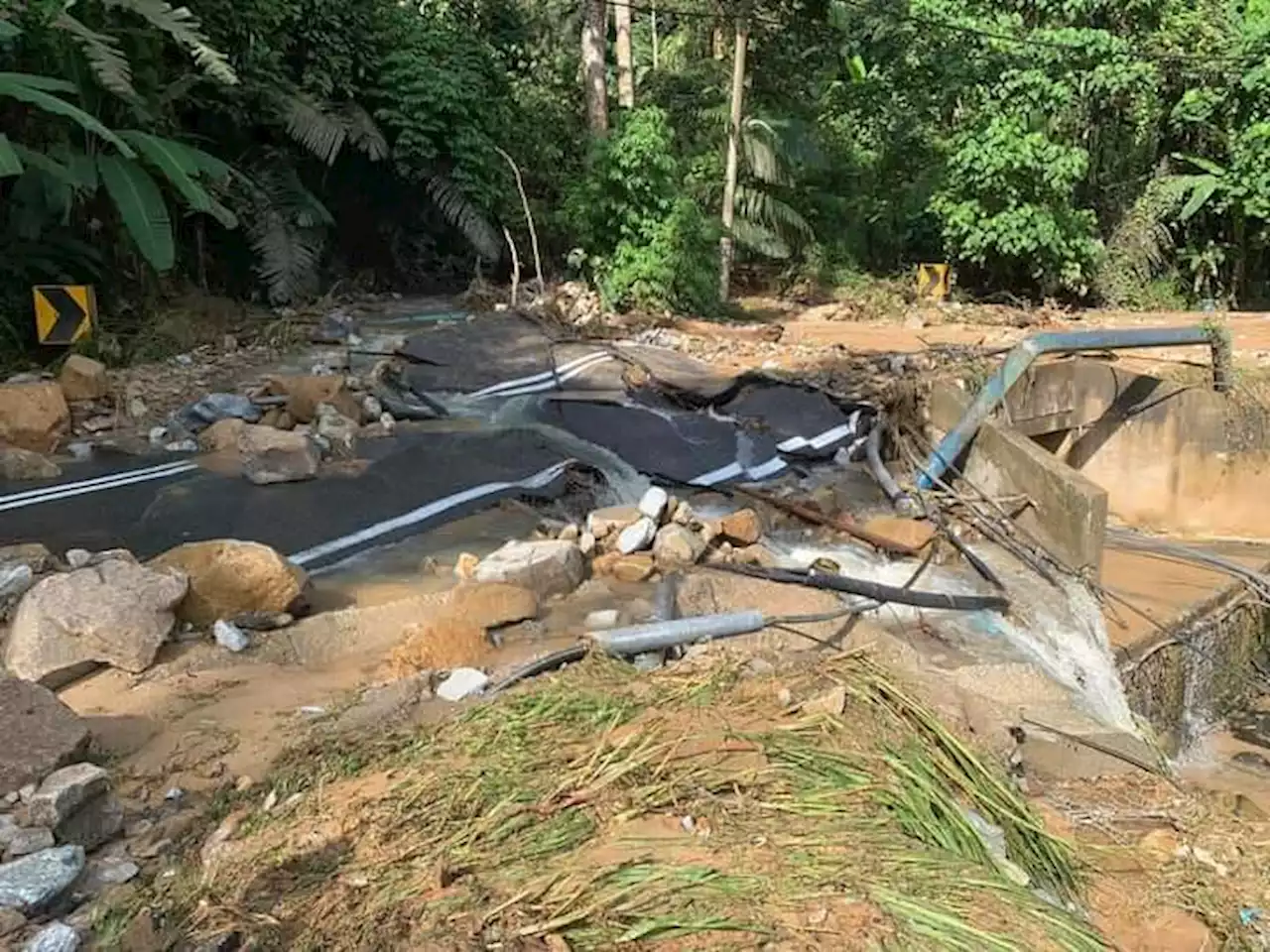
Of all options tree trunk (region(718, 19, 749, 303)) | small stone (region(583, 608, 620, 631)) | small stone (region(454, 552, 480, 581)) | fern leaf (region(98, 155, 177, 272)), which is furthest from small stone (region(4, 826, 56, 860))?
tree trunk (region(718, 19, 749, 303))

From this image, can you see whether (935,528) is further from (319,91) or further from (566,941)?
(319,91)

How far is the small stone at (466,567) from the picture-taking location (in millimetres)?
5387

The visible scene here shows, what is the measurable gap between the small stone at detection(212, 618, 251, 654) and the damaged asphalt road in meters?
1.09

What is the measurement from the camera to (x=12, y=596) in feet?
14.8

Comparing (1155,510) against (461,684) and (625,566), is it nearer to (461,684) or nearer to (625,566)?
(625,566)

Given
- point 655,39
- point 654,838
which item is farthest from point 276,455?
point 655,39

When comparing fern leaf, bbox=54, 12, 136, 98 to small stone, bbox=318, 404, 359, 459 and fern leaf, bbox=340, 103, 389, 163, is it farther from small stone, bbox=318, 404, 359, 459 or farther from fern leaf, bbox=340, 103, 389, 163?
fern leaf, bbox=340, 103, 389, 163

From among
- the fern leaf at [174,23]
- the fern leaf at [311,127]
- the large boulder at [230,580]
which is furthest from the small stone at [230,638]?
the fern leaf at [311,127]

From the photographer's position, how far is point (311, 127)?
1232cm

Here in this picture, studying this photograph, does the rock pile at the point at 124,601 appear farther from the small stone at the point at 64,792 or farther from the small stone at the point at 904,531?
the small stone at the point at 904,531

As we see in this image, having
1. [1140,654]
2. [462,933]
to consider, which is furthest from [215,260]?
[462,933]

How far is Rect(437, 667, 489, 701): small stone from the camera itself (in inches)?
155

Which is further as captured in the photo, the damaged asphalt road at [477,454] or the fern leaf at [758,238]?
the fern leaf at [758,238]

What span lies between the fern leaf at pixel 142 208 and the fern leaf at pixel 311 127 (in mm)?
4058
